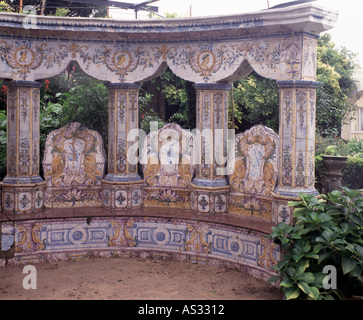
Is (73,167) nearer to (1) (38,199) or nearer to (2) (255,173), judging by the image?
(1) (38,199)

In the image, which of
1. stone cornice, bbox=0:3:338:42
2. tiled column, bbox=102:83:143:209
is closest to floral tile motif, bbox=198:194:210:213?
tiled column, bbox=102:83:143:209

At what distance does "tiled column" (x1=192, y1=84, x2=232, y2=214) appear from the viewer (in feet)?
23.5

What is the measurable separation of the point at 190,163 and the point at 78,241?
2.34 metres

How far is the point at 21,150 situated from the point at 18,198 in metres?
0.81

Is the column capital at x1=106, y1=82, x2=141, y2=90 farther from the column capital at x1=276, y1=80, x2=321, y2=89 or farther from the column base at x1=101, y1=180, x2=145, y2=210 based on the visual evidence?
the column capital at x1=276, y1=80, x2=321, y2=89

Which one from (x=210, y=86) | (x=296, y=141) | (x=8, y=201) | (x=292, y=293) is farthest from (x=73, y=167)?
(x=292, y=293)

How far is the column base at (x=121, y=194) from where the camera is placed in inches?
295

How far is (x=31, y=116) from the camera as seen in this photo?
285 inches

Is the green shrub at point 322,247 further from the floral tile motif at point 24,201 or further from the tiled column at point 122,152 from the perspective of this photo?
the floral tile motif at point 24,201

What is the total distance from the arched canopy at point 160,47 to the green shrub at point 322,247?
208cm

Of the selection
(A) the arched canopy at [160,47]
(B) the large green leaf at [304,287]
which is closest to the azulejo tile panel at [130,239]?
(B) the large green leaf at [304,287]
